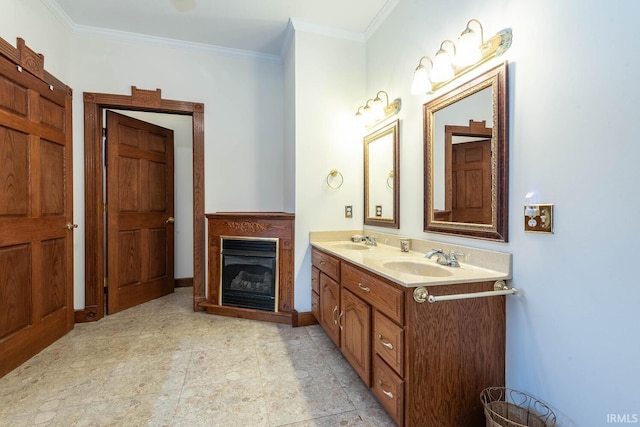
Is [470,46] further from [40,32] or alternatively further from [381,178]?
[40,32]

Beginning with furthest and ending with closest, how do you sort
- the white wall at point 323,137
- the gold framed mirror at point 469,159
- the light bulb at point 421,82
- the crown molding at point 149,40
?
1. the white wall at point 323,137
2. the crown molding at point 149,40
3. the light bulb at point 421,82
4. the gold framed mirror at point 469,159

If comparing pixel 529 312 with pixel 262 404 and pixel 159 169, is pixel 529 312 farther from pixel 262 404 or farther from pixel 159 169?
pixel 159 169

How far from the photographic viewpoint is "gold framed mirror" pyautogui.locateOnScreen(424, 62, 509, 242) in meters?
1.40

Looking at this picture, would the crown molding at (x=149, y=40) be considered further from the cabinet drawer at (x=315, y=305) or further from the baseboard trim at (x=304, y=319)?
the baseboard trim at (x=304, y=319)

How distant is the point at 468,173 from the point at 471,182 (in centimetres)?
6

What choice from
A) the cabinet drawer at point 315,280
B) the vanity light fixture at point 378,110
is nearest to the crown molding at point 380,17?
the vanity light fixture at point 378,110

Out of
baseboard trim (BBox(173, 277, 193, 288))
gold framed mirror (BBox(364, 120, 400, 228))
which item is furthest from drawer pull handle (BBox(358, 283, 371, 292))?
baseboard trim (BBox(173, 277, 193, 288))

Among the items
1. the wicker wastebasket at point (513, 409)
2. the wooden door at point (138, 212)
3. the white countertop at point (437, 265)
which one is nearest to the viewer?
the wicker wastebasket at point (513, 409)

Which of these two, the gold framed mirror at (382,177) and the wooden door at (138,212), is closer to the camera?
the gold framed mirror at (382,177)

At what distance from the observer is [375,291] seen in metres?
1.49

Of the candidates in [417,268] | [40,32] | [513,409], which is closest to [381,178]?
[417,268]

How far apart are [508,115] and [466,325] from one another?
1.00 meters

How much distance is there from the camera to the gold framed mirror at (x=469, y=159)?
55.2 inches

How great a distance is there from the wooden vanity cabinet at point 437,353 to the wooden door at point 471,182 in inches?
16.6
